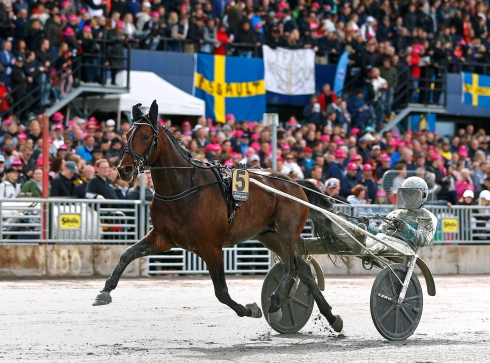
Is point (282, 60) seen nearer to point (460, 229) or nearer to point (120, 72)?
point (120, 72)

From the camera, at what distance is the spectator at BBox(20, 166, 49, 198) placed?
16.8 meters

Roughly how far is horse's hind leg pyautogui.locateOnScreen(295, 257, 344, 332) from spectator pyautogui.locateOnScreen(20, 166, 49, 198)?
6.97 m

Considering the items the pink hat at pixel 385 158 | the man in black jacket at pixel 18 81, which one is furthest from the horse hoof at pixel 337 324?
the man in black jacket at pixel 18 81

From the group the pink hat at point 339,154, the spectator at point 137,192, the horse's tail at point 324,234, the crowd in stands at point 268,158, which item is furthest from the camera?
the pink hat at point 339,154

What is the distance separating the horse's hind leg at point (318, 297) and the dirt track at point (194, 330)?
4.6 inches

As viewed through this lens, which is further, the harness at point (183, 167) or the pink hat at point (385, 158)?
the pink hat at point (385, 158)

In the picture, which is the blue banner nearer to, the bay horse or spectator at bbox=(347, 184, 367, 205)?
spectator at bbox=(347, 184, 367, 205)

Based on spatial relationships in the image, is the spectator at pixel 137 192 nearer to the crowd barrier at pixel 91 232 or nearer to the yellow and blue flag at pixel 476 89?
the crowd barrier at pixel 91 232

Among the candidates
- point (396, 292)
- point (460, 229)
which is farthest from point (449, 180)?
point (396, 292)

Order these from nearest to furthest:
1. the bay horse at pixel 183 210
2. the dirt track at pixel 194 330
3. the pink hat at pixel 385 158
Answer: the dirt track at pixel 194 330 → the bay horse at pixel 183 210 → the pink hat at pixel 385 158

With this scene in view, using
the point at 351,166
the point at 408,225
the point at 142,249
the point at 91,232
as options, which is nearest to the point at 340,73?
the point at 351,166

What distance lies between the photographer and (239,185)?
10352mm

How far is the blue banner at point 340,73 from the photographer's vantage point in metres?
27.3

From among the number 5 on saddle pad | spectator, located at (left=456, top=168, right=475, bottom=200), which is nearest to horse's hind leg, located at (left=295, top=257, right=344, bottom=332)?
the number 5 on saddle pad
